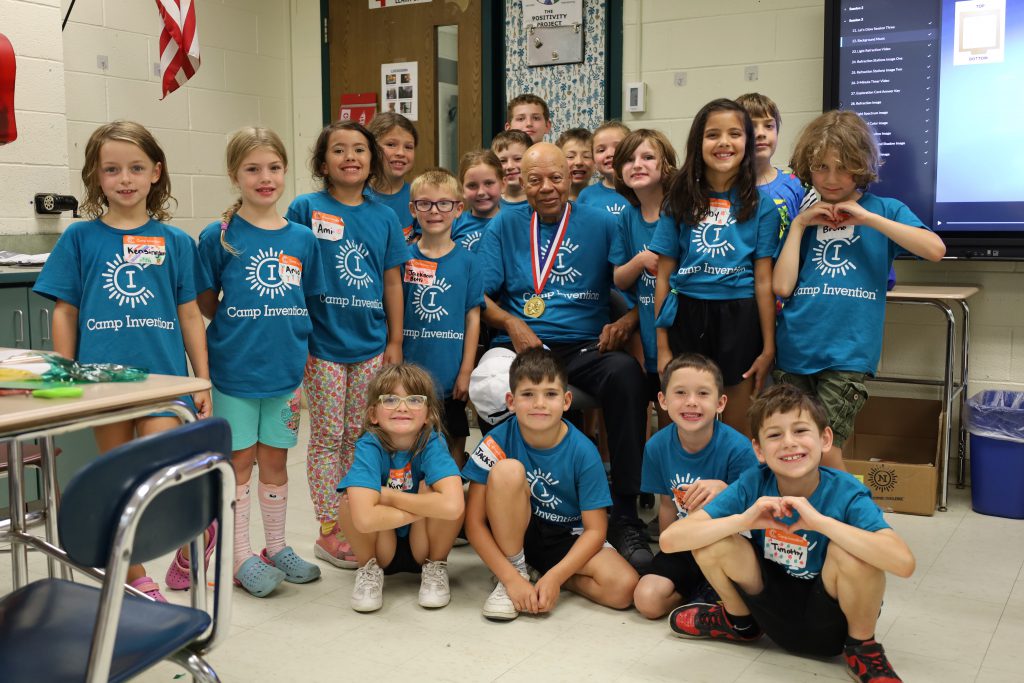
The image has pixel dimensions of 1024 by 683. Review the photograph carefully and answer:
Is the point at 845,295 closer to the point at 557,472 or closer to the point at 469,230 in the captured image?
the point at 557,472

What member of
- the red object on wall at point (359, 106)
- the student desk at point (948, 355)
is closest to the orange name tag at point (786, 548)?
the student desk at point (948, 355)

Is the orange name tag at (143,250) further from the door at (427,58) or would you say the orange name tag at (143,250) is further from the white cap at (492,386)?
the door at (427,58)

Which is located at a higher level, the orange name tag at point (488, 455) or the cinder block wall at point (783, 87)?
the cinder block wall at point (783, 87)

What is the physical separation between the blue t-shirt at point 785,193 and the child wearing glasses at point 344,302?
1.15 meters

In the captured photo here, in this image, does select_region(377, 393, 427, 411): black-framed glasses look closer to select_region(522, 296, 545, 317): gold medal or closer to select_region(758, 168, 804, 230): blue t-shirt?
select_region(522, 296, 545, 317): gold medal

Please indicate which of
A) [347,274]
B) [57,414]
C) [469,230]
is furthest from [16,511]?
[469,230]

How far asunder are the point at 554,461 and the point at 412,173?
2.89 m

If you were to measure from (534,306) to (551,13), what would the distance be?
212 centimetres

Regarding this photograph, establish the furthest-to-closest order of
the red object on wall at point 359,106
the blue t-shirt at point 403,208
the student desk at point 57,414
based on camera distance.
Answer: the red object on wall at point 359,106 < the blue t-shirt at point 403,208 < the student desk at point 57,414

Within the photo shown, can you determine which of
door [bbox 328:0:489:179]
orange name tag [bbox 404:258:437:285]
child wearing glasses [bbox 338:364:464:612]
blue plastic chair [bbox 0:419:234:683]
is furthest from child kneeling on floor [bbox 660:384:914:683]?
door [bbox 328:0:489:179]

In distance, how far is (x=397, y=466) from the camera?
251 cm

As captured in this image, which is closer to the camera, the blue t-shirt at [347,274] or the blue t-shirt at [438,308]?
the blue t-shirt at [347,274]

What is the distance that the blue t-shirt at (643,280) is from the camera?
9.74ft

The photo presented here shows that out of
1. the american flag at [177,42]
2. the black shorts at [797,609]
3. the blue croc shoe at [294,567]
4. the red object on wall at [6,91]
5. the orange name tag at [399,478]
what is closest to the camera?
the black shorts at [797,609]
